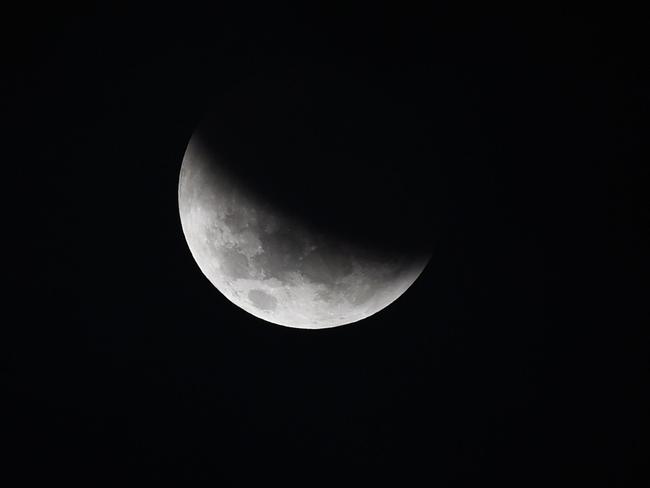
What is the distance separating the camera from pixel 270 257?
3734 mm

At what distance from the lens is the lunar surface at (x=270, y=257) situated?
143 inches

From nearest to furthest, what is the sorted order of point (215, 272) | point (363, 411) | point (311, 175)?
point (311, 175), point (215, 272), point (363, 411)

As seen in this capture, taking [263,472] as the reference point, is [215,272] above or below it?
above

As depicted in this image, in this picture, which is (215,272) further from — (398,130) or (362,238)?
(398,130)

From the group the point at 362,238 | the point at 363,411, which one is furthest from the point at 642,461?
the point at 362,238

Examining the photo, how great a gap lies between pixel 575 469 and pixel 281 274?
6950 millimetres

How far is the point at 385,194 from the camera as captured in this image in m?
3.49

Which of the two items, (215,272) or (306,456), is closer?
(215,272)

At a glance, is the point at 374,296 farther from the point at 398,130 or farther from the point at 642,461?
the point at 642,461

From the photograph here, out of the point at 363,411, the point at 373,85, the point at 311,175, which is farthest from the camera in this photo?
the point at 363,411

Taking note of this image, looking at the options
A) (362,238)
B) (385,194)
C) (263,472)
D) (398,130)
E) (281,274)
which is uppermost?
(398,130)

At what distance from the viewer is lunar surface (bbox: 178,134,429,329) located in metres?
3.64

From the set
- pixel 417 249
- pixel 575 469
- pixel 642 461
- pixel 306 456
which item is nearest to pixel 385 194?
pixel 417 249

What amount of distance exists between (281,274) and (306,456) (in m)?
5.20
